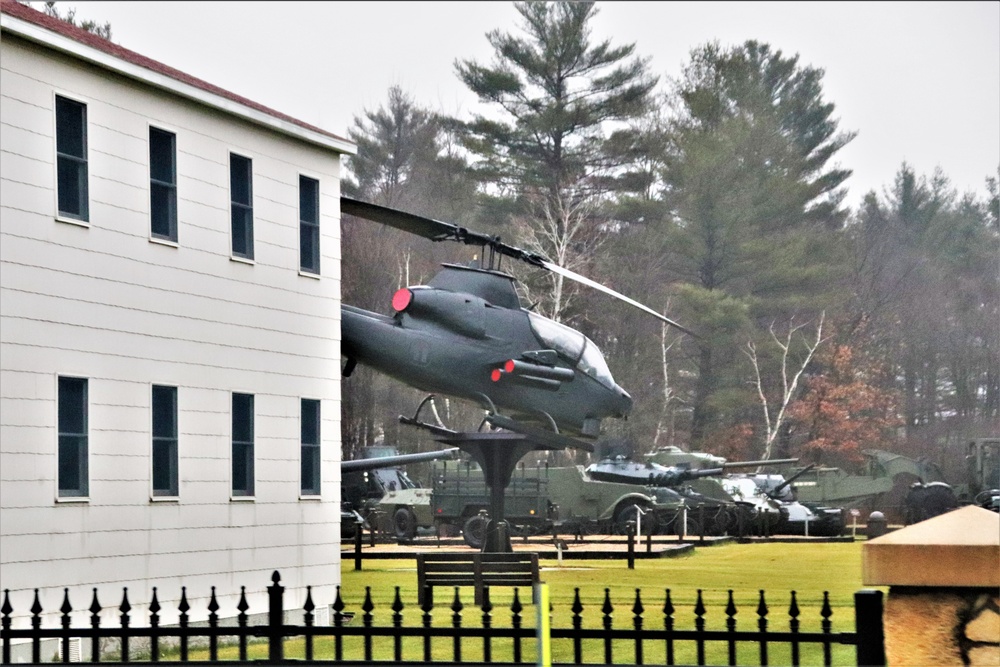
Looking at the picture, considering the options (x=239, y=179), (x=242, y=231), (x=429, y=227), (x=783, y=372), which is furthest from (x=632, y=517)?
(x=239, y=179)

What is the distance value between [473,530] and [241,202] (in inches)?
292

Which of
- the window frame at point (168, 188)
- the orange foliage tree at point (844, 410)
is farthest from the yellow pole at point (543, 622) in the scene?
the orange foliage tree at point (844, 410)

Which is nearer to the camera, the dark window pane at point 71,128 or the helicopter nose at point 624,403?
the dark window pane at point 71,128

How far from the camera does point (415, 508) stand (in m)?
16.4

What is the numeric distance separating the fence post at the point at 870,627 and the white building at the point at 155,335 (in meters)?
4.68

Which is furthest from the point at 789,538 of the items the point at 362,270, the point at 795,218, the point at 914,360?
the point at 362,270

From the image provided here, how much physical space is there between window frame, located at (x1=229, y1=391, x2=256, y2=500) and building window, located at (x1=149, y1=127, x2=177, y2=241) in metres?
1.13

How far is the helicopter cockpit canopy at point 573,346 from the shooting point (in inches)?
475

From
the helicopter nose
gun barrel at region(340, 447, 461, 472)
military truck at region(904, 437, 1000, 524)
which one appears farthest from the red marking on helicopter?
military truck at region(904, 437, 1000, 524)

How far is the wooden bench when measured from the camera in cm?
990

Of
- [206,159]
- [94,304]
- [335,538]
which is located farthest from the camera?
[335,538]

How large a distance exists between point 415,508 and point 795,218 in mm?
6041

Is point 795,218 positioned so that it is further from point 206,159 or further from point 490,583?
point 206,159

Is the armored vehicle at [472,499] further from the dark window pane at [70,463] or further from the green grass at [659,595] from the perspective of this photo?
the dark window pane at [70,463]
